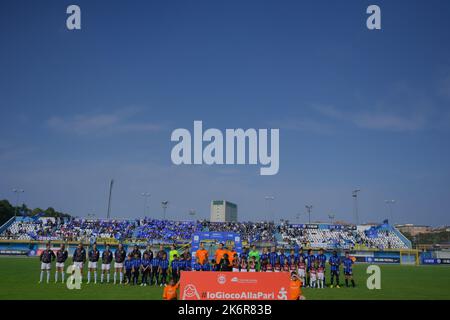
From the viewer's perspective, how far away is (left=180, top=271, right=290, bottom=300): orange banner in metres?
10.4

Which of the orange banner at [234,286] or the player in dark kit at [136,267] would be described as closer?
the orange banner at [234,286]

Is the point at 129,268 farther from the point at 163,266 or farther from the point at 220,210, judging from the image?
the point at 220,210

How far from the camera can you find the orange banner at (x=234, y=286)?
10.4 metres

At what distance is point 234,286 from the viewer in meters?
10.4

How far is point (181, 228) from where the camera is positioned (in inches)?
2128

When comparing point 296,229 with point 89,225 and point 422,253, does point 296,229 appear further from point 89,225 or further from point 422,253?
point 89,225

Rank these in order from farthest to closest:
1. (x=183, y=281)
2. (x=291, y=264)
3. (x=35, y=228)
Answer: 1. (x=35, y=228)
2. (x=291, y=264)
3. (x=183, y=281)

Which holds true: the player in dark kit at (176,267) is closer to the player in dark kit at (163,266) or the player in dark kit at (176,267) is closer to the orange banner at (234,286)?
→ the player in dark kit at (163,266)

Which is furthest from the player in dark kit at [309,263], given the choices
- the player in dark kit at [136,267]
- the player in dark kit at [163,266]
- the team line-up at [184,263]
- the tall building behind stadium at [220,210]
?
the tall building behind stadium at [220,210]

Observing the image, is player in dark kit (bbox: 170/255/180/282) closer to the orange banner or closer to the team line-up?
the team line-up

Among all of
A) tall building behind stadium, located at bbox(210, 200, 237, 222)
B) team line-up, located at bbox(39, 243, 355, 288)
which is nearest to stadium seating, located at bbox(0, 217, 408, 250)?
team line-up, located at bbox(39, 243, 355, 288)

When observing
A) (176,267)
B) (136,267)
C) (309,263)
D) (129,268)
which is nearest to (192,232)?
(129,268)
